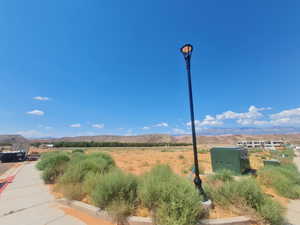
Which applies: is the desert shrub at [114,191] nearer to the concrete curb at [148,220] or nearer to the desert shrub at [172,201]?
the concrete curb at [148,220]

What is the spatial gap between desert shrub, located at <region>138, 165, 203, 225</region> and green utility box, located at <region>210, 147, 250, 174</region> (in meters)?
4.89

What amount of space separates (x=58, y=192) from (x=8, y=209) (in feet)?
4.41

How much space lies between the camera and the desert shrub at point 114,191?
142 inches

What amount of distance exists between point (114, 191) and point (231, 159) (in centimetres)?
621

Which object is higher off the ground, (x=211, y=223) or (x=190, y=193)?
(x=190, y=193)

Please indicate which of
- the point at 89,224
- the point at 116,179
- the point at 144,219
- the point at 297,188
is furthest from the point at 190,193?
the point at 297,188

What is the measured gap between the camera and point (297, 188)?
16.8 ft

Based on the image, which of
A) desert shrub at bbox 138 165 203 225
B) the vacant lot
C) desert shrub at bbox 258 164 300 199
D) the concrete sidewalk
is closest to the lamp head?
desert shrub at bbox 138 165 203 225

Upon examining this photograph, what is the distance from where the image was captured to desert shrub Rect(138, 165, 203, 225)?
2.75 meters

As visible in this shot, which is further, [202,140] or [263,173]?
[202,140]

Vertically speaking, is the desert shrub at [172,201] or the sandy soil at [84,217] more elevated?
the desert shrub at [172,201]

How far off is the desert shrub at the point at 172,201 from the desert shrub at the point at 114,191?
33cm

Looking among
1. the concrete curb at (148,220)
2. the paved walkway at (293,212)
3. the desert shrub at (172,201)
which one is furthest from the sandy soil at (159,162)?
the desert shrub at (172,201)

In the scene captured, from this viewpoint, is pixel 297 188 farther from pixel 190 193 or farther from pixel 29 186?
pixel 29 186
